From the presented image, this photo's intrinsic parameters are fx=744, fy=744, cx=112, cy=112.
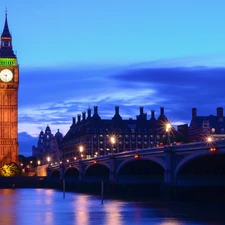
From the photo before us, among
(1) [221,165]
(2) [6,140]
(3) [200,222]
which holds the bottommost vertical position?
(3) [200,222]

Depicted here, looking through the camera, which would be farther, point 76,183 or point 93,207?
point 76,183

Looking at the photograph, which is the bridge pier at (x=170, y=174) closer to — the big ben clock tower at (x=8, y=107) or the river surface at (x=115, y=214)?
the river surface at (x=115, y=214)

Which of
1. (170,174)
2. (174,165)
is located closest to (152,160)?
(170,174)

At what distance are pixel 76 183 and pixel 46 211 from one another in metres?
65.6

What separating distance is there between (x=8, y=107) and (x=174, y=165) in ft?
351

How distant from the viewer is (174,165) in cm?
8706

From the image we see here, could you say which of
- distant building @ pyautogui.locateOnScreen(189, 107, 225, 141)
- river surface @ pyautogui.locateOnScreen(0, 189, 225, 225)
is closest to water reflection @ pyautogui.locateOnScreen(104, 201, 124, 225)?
river surface @ pyautogui.locateOnScreen(0, 189, 225, 225)

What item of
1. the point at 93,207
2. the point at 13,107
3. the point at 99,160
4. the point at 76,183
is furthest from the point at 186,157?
the point at 13,107

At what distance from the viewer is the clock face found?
189 metres

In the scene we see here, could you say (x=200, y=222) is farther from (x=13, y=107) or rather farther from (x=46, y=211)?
(x=13, y=107)

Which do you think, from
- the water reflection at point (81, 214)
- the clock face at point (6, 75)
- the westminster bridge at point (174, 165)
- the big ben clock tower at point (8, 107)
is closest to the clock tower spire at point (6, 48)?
the big ben clock tower at point (8, 107)

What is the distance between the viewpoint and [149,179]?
111438 mm

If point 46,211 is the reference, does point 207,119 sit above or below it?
above

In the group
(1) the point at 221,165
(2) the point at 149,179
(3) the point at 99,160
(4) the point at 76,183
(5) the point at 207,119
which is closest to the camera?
(1) the point at 221,165
